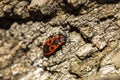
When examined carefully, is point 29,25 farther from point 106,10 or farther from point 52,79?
point 106,10

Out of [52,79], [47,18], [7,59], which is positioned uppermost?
A: [47,18]

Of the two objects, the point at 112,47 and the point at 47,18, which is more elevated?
the point at 47,18

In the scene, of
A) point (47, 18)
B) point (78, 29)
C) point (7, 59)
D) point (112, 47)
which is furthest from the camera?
point (7, 59)

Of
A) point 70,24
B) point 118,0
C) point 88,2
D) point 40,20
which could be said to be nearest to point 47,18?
point 40,20

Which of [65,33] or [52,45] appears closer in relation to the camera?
[65,33]

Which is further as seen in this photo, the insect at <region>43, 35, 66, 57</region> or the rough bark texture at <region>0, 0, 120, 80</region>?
the insect at <region>43, 35, 66, 57</region>
